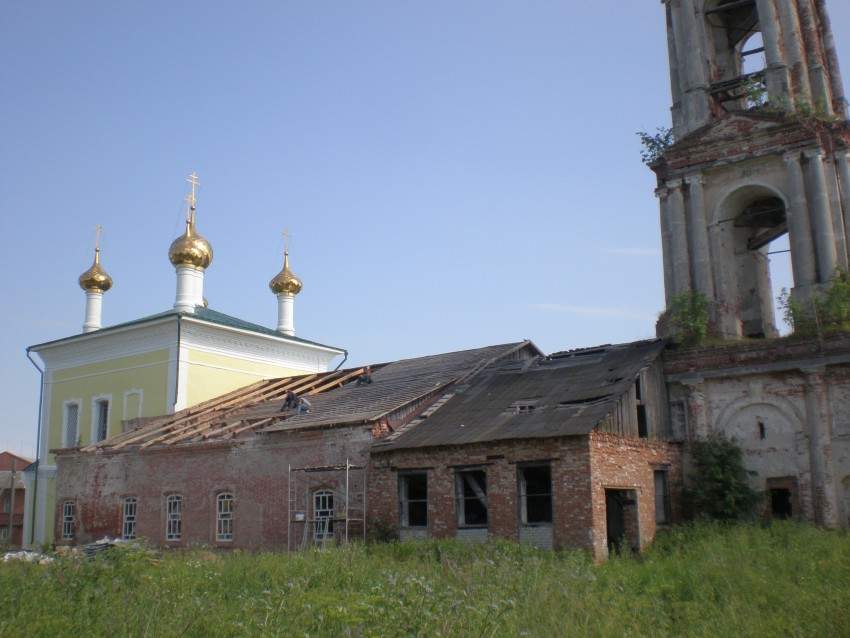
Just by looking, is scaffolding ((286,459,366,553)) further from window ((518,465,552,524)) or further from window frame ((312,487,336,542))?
window ((518,465,552,524))

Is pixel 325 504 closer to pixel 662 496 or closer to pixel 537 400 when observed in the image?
pixel 537 400

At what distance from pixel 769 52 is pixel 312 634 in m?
17.8

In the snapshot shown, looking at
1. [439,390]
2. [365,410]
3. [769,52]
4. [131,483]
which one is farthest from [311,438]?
[769,52]

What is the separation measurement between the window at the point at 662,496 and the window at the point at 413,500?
5008 mm

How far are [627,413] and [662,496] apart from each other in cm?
226

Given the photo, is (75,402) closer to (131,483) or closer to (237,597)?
(131,483)

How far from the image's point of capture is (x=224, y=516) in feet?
71.5

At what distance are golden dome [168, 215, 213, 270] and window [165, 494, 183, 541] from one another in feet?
41.9

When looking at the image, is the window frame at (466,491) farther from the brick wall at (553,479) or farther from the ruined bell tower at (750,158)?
the ruined bell tower at (750,158)

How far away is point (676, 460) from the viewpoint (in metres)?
19.0

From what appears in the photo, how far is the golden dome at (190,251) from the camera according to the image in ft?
110

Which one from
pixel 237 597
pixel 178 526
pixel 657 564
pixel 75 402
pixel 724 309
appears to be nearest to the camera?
pixel 237 597

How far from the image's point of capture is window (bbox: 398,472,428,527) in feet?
59.9

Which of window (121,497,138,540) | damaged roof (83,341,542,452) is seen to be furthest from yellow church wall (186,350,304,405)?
window (121,497,138,540)
